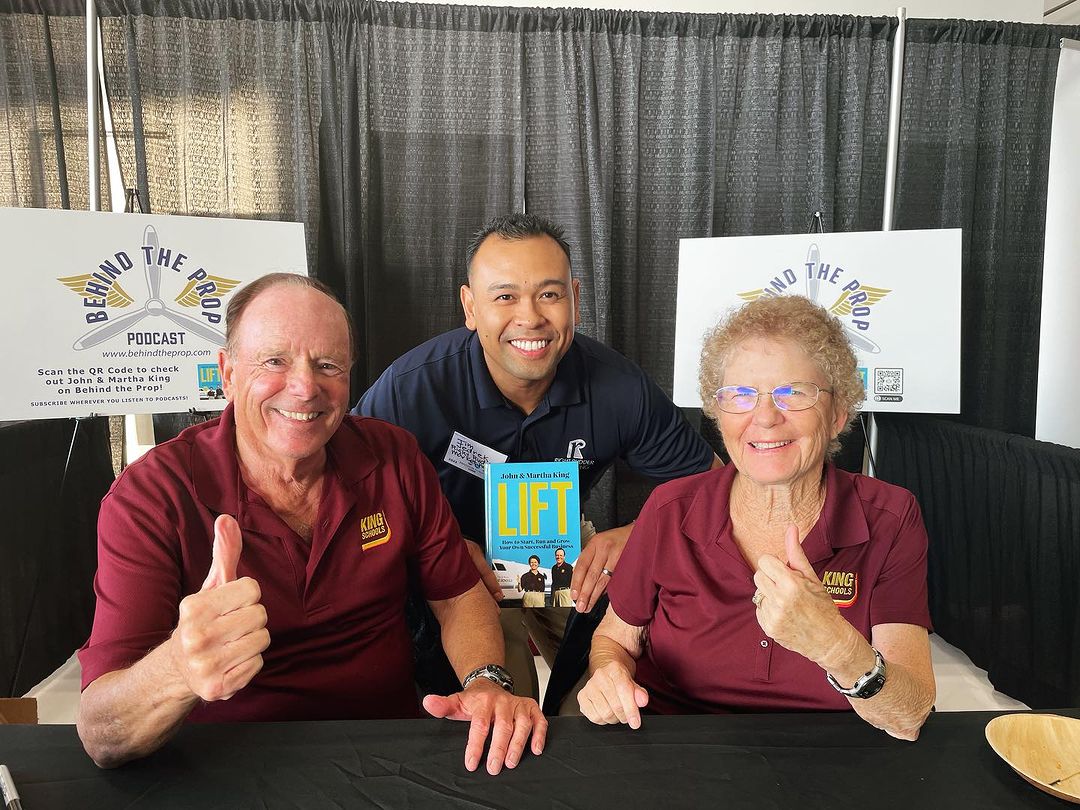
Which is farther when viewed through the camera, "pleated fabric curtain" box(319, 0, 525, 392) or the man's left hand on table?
"pleated fabric curtain" box(319, 0, 525, 392)

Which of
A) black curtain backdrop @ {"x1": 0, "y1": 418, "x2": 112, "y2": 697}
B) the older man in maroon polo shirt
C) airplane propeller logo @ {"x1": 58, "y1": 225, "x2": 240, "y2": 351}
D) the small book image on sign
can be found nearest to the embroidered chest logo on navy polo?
the small book image on sign

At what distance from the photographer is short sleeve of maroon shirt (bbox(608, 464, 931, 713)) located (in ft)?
4.39

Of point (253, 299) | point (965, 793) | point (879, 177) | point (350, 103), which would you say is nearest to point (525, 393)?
point (253, 299)

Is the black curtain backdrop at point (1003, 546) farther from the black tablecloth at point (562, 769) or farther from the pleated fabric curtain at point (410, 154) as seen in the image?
the pleated fabric curtain at point (410, 154)

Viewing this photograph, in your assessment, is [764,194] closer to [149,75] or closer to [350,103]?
[350,103]

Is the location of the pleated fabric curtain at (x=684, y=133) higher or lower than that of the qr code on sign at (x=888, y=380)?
higher

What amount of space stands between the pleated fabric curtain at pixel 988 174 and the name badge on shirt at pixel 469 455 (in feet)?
9.93

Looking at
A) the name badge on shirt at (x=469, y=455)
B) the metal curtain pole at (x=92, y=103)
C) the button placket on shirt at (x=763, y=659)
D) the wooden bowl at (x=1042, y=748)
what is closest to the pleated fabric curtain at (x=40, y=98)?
the metal curtain pole at (x=92, y=103)

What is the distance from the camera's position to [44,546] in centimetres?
300

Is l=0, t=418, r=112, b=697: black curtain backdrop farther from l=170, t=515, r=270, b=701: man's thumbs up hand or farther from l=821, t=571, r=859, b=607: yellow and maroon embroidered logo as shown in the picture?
l=821, t=571, r=859, b=607: yellow and maroon embroidered logo

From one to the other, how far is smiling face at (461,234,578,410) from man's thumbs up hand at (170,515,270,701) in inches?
51.7

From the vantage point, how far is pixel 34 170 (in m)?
3.60

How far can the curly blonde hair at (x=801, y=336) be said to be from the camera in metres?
1.39

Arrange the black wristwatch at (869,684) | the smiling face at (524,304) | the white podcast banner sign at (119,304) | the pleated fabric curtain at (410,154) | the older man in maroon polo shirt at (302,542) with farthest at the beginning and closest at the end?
1. the pleated fabric curtain at (410,154)
2. the white podcast banner sign at (119,304)
3. the smiling face at (524,304)
4. the older man in maroon polo shirt at (302,542)
5. the black wristwatch at (869,684)
